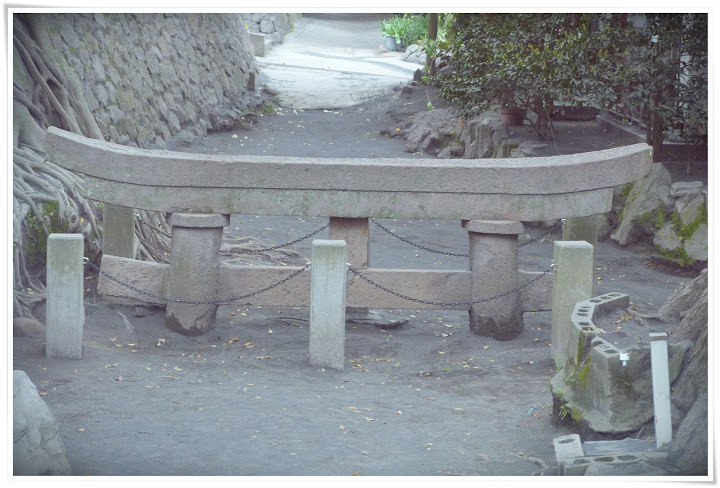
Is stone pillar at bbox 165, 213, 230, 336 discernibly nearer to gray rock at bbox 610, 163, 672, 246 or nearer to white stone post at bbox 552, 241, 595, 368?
white stone post at bbox 552, 241, 595, 368

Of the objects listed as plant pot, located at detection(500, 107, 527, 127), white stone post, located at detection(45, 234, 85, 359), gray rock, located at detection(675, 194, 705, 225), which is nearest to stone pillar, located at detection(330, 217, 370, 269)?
white stone post, located at detection(45, 234, 85, 359)

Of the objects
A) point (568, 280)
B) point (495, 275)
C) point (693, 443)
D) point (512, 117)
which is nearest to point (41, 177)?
point (495, 275)

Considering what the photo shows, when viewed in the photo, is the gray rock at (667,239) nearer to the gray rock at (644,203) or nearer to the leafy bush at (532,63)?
the gray rock at (644,203)

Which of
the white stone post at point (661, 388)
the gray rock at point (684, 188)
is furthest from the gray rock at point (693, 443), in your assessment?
the gray rock at point (684, 188)

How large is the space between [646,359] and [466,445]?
42.6 inches

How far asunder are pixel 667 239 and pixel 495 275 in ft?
11.2

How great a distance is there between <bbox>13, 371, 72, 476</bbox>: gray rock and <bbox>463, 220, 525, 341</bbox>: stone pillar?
377 cm

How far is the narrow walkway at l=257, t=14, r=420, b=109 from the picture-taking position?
730 inches

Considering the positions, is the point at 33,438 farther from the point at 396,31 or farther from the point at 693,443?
the point at 396,31

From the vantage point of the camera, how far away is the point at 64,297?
6441 mm

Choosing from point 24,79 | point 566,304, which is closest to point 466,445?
point 566,304

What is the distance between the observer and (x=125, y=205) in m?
7.21

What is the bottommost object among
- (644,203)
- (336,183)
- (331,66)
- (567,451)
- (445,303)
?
(445,303)
